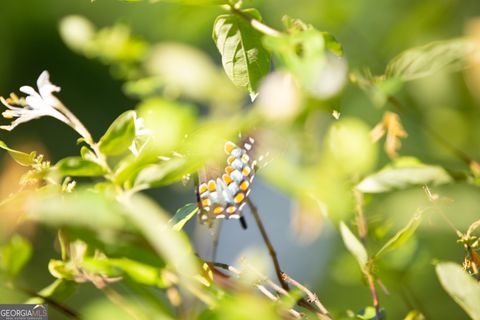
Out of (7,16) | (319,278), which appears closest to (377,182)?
(319,278)

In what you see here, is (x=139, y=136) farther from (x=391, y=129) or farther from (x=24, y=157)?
(x=391, y=129)

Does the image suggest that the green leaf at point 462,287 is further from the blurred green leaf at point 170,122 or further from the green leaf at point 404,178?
the blurred green leaf at point 170,122

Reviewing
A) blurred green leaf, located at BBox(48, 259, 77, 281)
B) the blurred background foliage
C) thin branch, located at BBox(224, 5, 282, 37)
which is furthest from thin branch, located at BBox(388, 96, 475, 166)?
blurred green leaf, located at BBox(48, 259, 77, 281)

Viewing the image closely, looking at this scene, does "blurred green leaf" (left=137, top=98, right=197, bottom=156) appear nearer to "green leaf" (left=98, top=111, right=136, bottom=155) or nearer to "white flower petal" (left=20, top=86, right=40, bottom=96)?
"green leaf" (left=98, top=111, right=136, bottom=155)

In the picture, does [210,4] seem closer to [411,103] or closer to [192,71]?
[192,71]

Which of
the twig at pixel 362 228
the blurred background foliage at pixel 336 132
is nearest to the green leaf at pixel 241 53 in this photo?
the blurred background foliage at pixel 336 132

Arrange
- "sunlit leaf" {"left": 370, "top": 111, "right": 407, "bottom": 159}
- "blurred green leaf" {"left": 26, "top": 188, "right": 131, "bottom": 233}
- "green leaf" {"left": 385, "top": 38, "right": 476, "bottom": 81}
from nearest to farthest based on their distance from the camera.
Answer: "blurred green leaf" {"left": 26, "top": 188, "right": 131, "bottom": 233}
"green leaf" {"left": 385, "top": 38, "right": 476, "bottom": 81}
"sunlit leaf" {"left": 370, "top": 111, "right": 407, "bottom": 159}
